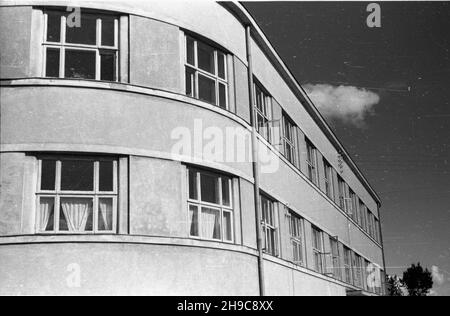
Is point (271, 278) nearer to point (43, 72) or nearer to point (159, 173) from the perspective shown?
point (159, 173)

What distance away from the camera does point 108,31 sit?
10.2 metres

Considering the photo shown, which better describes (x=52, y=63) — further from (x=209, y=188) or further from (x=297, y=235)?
(x=297, y=235)

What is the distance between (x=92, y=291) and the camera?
28.6ft

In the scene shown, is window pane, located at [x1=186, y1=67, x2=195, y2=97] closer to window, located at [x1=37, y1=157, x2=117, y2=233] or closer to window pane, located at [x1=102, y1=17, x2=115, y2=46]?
window pane, located at [x1=102, y1=17, x2=115, y2=46]

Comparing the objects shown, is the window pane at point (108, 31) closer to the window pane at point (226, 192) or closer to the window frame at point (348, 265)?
the window pane at point (226, 192)

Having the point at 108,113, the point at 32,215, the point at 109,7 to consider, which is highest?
the point at 109,7

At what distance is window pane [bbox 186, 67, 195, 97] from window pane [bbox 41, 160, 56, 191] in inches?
123

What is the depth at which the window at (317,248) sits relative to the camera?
662 inches

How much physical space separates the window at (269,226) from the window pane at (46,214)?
518cm

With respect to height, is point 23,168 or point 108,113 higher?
point 108,113

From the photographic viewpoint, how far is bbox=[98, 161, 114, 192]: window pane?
9.45 metres
